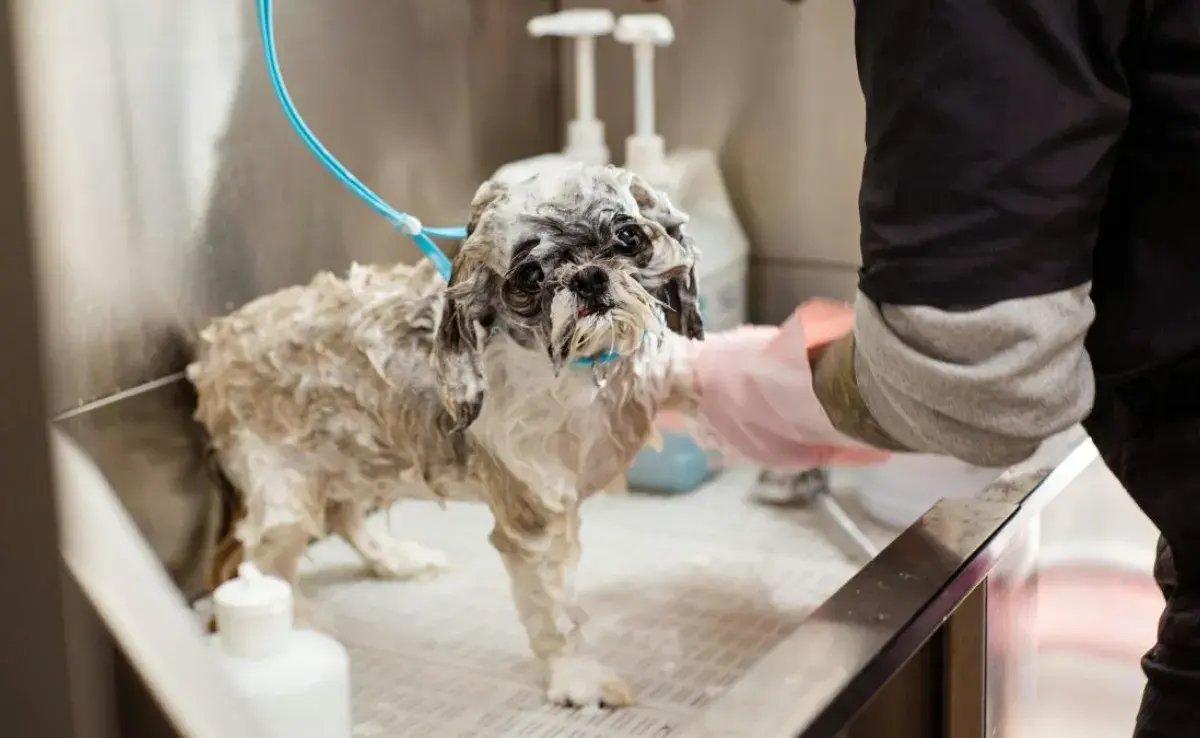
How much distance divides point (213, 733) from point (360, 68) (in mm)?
744

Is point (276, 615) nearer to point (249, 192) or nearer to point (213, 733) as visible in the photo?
point (213, 733)

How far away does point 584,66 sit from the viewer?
4.13 ft

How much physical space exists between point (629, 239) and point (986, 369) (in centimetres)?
22

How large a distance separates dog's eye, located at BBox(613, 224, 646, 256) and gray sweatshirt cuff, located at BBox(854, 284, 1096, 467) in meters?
0.13

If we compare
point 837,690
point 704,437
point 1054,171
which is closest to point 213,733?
point 837,690

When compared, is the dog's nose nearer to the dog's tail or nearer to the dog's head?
the dog's head

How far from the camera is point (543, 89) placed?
1332mm

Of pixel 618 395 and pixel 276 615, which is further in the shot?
pixel 618 395

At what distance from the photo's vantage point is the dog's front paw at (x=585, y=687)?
2.60 feet

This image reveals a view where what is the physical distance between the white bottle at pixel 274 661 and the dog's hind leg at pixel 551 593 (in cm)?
16

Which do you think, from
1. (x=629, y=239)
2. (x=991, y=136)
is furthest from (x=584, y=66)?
(x=991, y=136)

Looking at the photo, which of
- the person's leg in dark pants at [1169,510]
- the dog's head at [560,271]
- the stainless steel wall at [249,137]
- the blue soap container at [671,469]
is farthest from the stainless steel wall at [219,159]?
the person's leg in dark pants at [1169,510]

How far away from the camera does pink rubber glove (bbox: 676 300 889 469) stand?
2.94 ft

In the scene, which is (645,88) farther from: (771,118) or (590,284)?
(590,284)
